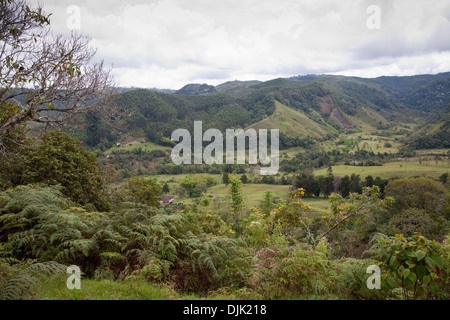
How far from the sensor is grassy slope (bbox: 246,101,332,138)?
14950 centimetres

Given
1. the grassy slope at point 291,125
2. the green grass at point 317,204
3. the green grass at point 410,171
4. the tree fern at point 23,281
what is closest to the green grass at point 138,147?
the grassy slope at point 291,125

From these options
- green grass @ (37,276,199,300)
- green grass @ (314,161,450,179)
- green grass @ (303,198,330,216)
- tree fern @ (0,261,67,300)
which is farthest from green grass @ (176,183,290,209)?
tree fern @ (0,261,67,300)

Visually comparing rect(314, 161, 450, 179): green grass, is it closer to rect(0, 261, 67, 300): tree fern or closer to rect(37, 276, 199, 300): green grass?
rect(37, 276, 199, 300): green grass

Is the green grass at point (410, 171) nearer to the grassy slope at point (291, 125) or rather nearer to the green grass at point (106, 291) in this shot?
the grassy slope at point (291, 125)

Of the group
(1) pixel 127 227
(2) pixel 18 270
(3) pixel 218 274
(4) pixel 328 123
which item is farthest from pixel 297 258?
(4) pixel 328 123

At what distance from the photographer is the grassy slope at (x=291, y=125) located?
150 metres

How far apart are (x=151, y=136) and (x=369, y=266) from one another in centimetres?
13662

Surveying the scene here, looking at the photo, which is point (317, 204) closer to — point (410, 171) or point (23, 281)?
point (410, 171)

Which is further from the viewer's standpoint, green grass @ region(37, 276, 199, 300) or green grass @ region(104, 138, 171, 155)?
green grass @ region(104, 138, 171, 155)

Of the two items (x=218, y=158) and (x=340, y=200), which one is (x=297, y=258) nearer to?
(x=340, y=200)

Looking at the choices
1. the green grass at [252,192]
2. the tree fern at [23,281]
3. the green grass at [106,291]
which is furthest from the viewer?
the green grass at [252,192]

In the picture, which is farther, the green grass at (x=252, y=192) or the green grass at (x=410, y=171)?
the green grass at (x=410, y=171)

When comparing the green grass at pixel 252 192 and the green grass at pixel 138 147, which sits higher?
the green grass at pixel 138 147

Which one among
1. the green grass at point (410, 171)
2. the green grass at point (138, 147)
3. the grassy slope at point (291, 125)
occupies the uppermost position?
the grassy slope at point (291, 125)
